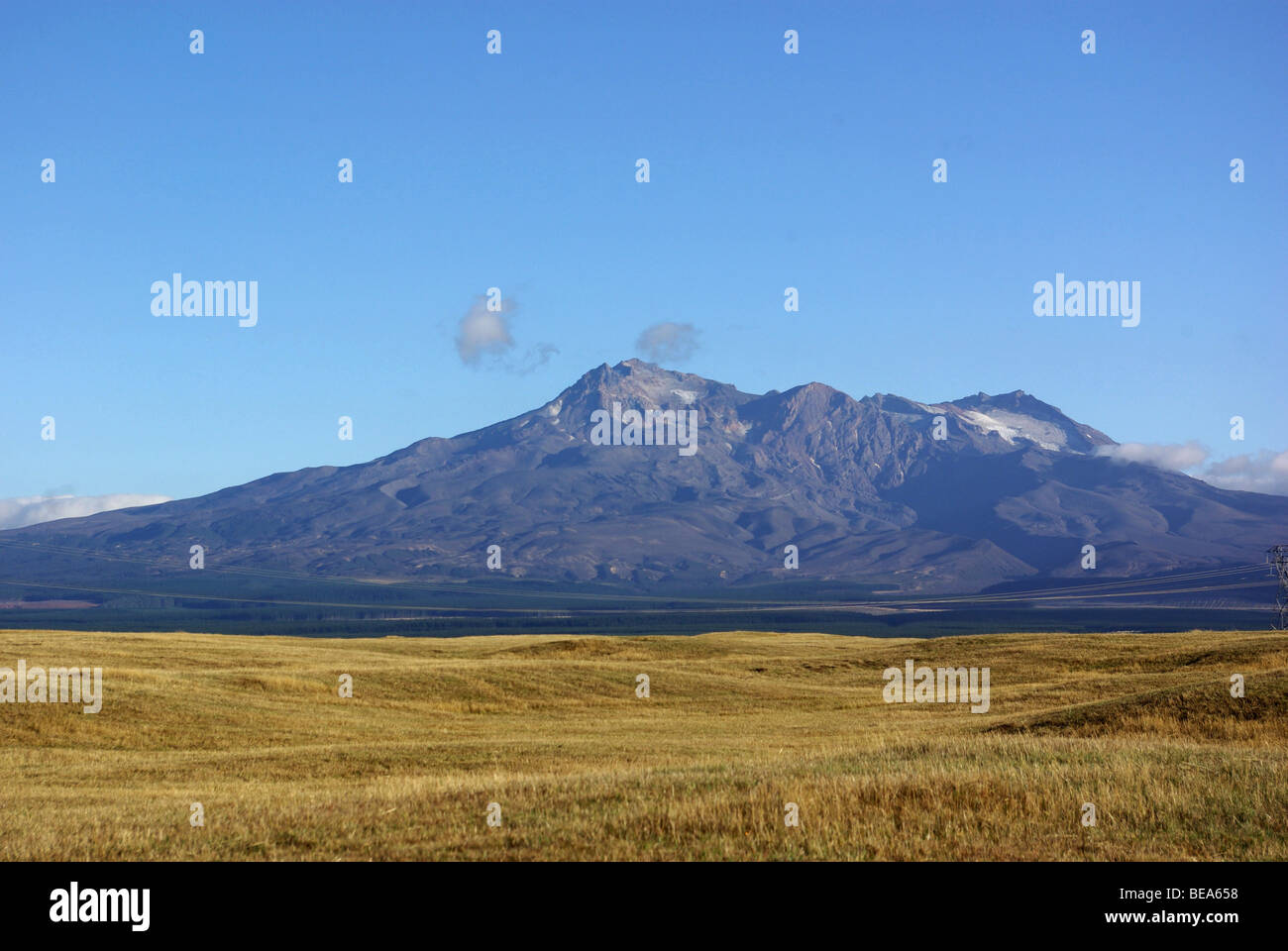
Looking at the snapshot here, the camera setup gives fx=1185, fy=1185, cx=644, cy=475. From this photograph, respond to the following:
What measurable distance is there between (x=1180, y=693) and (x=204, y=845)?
28554mm

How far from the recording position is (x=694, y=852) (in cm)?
1564

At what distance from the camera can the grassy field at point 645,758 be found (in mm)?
16703

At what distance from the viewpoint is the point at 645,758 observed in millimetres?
32750

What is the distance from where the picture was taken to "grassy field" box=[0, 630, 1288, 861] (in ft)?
54.8

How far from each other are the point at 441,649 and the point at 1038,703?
5128 cm
